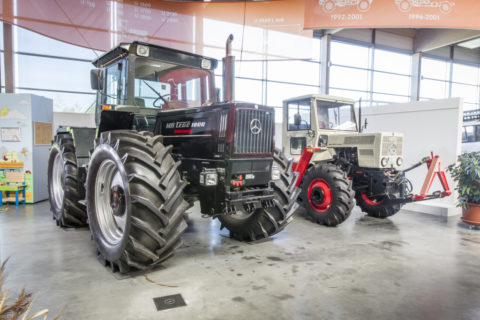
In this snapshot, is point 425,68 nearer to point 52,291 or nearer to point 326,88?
point 326,88

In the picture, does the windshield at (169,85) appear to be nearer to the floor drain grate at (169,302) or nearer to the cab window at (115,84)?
the cab window at (115,84)

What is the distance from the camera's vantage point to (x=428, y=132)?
617cm

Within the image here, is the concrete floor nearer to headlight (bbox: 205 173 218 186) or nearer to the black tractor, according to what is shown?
the black tractor

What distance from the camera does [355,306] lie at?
241 centimetres

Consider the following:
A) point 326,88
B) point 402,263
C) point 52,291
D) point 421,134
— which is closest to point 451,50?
point 326,88

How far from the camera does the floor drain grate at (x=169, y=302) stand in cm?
233

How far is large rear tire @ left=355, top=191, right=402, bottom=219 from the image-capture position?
5207 mm

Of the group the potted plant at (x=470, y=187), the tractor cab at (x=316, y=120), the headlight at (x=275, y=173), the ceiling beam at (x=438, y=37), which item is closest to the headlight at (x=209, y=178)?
the headlight at (x=275, y=173)

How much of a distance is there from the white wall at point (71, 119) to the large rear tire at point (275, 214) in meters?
6.24

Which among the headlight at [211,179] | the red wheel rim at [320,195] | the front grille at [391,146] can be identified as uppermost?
the front grille at [391,146]

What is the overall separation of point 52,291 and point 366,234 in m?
3.75

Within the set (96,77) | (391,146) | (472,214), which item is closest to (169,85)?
(96,77)

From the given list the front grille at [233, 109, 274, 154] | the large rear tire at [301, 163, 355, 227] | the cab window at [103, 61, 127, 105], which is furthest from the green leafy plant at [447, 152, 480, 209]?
the cab window at [103, 61, 127, 105]

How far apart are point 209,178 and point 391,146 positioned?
3.51m
